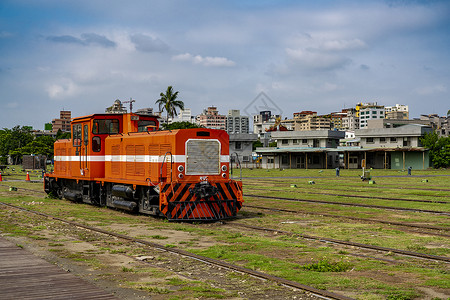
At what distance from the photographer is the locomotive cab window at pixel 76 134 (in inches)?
830

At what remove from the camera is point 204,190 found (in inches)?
605

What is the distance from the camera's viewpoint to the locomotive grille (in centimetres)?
1598

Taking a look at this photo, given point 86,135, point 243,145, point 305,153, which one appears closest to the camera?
point 86,135

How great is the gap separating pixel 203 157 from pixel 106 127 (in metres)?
5.93

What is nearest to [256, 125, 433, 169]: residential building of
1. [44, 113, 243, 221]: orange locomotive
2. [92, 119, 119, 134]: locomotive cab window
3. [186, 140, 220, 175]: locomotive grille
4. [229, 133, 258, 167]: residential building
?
[229, 133, 258, 167]: residential building

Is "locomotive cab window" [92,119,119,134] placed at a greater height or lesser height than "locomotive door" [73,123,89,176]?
greater

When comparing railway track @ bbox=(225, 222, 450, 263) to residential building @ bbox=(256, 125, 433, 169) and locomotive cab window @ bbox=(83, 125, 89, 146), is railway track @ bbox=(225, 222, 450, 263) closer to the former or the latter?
locomotive cab window @ bbox=(83, 125, 89, 146)

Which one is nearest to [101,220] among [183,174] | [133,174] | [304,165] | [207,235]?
[133,174]

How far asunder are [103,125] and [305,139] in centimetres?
6997

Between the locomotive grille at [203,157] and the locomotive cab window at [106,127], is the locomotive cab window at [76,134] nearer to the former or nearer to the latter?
the locomotive cab window at [106,127]

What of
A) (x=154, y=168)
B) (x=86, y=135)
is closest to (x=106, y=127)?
(x=86, y=135)

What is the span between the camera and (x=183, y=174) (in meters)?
15.8

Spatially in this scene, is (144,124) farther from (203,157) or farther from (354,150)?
(354,150)

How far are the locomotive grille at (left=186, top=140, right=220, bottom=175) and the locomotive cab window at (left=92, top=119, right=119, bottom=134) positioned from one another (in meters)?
5.36
